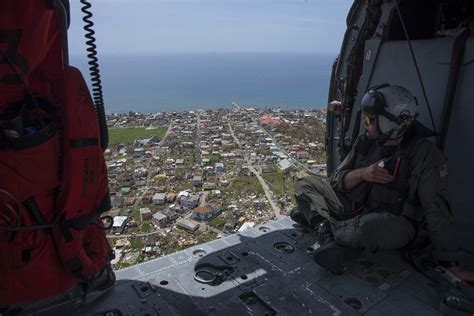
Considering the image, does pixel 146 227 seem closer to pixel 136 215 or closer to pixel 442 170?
pixel 136 215

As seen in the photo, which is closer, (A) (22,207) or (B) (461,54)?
(A) (22,207)

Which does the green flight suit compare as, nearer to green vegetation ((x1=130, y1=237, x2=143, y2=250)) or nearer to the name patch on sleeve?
the name patch on sleeve

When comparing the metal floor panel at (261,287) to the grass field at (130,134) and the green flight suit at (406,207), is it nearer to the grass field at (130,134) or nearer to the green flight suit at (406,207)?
the green flight suit at (406,207)

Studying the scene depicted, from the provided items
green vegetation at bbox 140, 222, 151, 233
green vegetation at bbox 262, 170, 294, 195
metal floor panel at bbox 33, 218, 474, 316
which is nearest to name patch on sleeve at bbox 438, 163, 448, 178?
metal floor panel at bbox 33, 218, 474, 316

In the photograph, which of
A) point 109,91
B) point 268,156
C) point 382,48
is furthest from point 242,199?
point 109,91

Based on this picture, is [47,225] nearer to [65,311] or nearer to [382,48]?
[65,311]

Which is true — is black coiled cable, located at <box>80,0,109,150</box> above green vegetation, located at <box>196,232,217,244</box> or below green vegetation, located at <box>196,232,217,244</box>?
above

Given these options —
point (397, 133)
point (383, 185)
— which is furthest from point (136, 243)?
point (397, 133)
